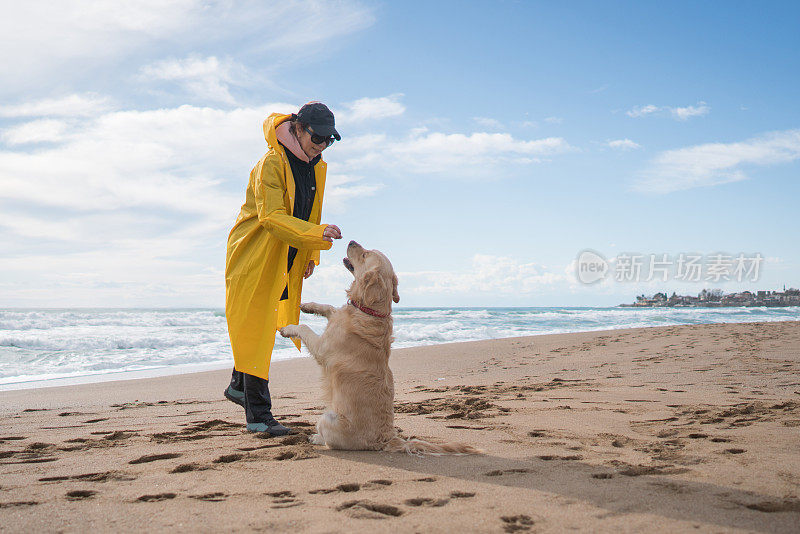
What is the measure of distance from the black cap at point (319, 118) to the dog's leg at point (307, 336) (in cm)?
150

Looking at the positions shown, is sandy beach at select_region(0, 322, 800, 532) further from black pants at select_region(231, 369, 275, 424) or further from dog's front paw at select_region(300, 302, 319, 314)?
dog's front paw at select_region(300, 302, 319, 314)

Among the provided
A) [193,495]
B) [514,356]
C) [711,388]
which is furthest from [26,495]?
[514,356]

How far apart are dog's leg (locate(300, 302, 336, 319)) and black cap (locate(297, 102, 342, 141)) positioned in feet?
4.41

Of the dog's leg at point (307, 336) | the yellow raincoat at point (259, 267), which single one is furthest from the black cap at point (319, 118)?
the dog's leg at point (307, 336)

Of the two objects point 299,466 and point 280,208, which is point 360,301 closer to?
point 280,208

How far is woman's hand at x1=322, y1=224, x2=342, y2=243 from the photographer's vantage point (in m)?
3.79

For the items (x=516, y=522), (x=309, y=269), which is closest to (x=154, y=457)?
(x=309, y=269)

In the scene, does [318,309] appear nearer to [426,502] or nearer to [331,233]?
[331,233]

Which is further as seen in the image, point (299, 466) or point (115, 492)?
point (299, 466)

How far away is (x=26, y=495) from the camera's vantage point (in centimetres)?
279

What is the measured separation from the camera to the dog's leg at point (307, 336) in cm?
403

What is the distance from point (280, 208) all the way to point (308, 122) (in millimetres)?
732

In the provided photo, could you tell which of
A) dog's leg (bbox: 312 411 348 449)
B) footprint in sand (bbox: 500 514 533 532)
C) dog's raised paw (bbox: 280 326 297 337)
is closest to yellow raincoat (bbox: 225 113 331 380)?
dog's raised paw (bbox: 280 326 297 337)

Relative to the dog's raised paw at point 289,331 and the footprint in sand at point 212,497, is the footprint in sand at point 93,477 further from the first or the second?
the dog's raised paw at point 289,331
